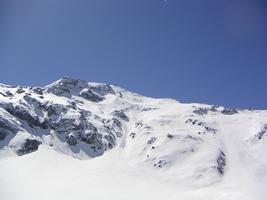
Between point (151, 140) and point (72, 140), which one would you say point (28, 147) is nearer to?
point (72, 140)

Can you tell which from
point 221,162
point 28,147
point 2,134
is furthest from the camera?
point 2,134

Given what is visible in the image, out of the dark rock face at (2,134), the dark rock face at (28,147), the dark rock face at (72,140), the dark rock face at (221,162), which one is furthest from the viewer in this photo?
the dark rock face at (72,140)

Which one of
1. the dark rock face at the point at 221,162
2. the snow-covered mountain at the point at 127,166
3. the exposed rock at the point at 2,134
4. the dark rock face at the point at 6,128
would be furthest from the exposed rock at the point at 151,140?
the exposed rock at the point at 2,134

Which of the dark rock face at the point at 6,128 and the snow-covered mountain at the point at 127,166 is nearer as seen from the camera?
the snow-covered mountain at the point at 127,166

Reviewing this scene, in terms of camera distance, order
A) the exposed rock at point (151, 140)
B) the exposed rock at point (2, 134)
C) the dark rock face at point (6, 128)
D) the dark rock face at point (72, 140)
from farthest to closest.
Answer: the dark rock face at point (72, 140), the exposed rock at point (151, 140), the dark rock face at point (6, 128), the exposed rock at point (2, 134)

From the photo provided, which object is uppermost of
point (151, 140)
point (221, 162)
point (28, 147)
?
point (151, 140)

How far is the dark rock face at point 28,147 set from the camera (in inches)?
6872

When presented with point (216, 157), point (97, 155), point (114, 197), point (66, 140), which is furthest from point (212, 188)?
point (66, 140)

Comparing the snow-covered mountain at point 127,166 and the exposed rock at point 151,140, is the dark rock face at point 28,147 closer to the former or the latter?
the snow-covered mountain at point 127,166

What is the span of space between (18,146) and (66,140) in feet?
89.2

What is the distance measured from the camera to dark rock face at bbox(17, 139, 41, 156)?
174538 mm

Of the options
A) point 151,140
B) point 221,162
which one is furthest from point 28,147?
point 221,162

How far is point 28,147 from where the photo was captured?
178 meters

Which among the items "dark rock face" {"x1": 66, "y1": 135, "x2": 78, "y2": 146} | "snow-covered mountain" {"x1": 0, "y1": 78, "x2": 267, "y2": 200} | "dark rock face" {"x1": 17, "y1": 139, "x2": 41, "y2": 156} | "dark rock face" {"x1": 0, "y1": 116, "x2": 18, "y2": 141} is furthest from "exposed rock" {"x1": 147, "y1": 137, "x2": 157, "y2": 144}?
"dark rock face" {"x1": 0, "y1": 116, "x2": 18, "y2": 141}
